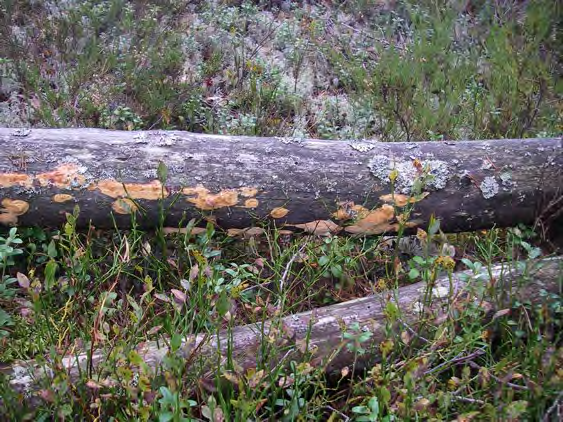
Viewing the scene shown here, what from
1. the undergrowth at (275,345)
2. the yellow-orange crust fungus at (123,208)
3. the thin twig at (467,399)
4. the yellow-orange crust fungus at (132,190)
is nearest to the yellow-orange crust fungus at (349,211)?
the undergrowth at (275,345)

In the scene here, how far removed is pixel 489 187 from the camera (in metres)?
2.91

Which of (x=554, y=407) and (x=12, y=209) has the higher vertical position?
(x=12, y=209)

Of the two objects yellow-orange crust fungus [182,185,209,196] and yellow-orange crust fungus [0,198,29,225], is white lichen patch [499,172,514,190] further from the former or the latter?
yellow-orange crust fungus [0,198,29,225]

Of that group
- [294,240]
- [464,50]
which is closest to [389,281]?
[294,240]

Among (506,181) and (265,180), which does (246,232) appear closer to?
(265,180)

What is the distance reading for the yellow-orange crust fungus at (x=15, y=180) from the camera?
8.79 ft

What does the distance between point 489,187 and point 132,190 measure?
192 centimetres

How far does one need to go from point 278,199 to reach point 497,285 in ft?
3.79

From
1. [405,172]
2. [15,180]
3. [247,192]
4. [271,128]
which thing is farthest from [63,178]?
[271,128]

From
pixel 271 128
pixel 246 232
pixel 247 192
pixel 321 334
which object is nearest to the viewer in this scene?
pixel 321 334

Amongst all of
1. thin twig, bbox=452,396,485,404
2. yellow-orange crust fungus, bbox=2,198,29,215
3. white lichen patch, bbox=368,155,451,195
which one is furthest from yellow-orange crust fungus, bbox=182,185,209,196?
thin twig, bbox=452,396,485,404

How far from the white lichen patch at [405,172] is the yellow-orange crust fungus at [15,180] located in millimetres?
1794

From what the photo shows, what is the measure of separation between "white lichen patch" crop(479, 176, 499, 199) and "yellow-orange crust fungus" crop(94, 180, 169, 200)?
5.62 ft

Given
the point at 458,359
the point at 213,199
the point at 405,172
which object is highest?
the point at 405,172
